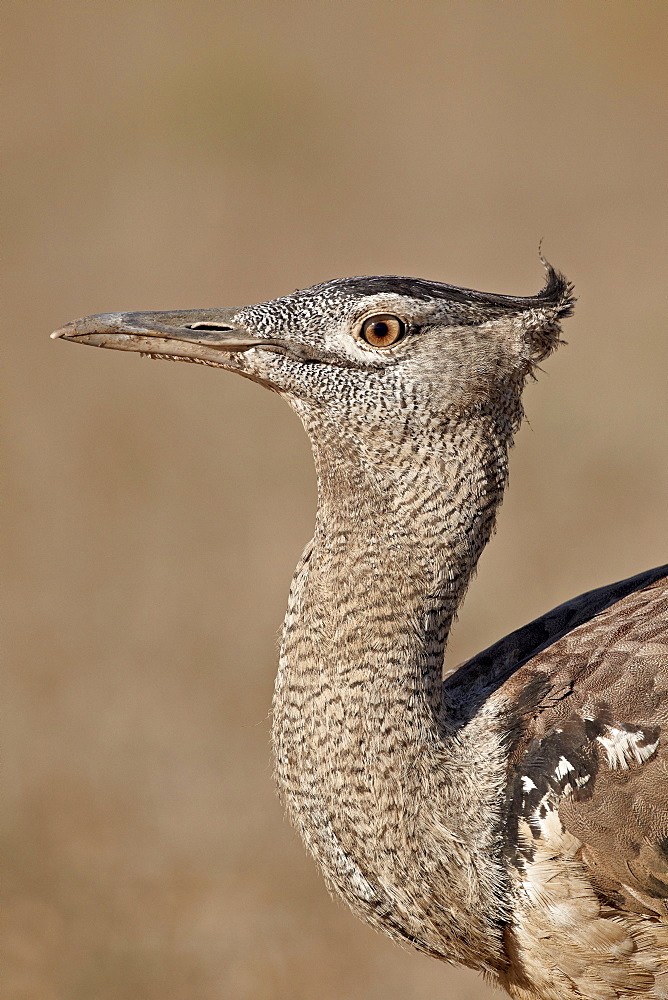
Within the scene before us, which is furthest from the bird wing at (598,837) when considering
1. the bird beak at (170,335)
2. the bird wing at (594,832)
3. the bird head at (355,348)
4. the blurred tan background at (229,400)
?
the blurred tan background at (229,400)

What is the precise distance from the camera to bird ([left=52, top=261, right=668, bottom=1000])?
2.59m

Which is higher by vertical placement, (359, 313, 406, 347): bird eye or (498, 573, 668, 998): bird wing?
(359, 313, 406, 347): bird eye

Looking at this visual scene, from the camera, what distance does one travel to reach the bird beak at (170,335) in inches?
104

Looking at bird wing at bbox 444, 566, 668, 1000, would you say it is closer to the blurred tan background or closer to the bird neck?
the bird neck

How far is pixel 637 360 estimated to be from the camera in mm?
8258

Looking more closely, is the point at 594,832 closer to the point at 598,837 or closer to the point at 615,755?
the point at 598,837

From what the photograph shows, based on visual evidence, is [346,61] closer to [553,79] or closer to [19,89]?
[553,79]

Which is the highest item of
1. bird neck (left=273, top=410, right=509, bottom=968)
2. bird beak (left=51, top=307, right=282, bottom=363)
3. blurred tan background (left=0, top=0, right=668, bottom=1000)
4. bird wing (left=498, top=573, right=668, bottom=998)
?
blurred tan background (left=0, top=0, right=668, bottom=1000)

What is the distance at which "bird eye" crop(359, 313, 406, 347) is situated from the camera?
2.66 metres

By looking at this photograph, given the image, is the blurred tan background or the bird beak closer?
the bird beak

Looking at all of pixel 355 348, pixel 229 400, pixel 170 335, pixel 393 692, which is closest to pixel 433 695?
pixel 393 692

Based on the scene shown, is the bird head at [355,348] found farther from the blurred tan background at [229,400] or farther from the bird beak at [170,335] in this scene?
the blurred tan background at [229,400]

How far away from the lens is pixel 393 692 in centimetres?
266

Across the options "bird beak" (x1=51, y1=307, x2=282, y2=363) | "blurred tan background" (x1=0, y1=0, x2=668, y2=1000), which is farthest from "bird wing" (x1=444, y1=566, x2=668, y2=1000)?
"blurred tan background" (x1=0, y1=0, x2=668, y2=1000)
